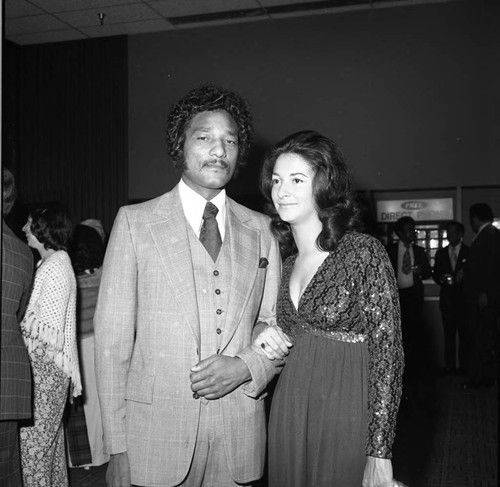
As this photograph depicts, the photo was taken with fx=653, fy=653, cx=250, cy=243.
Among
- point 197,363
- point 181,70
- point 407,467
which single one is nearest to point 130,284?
point 197,363

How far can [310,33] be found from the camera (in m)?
7.23

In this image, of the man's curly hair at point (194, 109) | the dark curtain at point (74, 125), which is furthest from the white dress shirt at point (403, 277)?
the man's curly hair at point (194, 109)

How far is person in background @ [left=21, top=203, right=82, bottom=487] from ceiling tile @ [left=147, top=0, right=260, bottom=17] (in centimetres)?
424

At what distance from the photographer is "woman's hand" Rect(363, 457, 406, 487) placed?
164cm

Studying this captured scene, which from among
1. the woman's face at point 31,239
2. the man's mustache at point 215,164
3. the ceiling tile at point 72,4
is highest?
the ceiling tile at point 72,4

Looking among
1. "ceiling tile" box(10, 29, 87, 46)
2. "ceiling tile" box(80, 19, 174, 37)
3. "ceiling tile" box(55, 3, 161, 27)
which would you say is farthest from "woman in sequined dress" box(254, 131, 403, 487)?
"ceiling tile" box(10, 29, 87, 46)

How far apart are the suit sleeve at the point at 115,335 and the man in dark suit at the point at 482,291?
458 centimetres

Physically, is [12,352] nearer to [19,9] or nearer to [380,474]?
[380,474]

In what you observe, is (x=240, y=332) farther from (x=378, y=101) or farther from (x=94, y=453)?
(x=378, y=101)

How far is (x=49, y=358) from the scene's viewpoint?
3170 mm

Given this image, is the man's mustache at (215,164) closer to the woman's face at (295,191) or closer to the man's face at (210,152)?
the man's face at (210,152)

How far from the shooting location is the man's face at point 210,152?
76.2 inches

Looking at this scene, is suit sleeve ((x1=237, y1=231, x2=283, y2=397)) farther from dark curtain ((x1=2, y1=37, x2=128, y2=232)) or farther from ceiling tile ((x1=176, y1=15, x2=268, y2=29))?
dark curtain ((x1=2, y1=37, x2=128, y2=232))

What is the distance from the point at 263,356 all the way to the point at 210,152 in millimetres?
621
